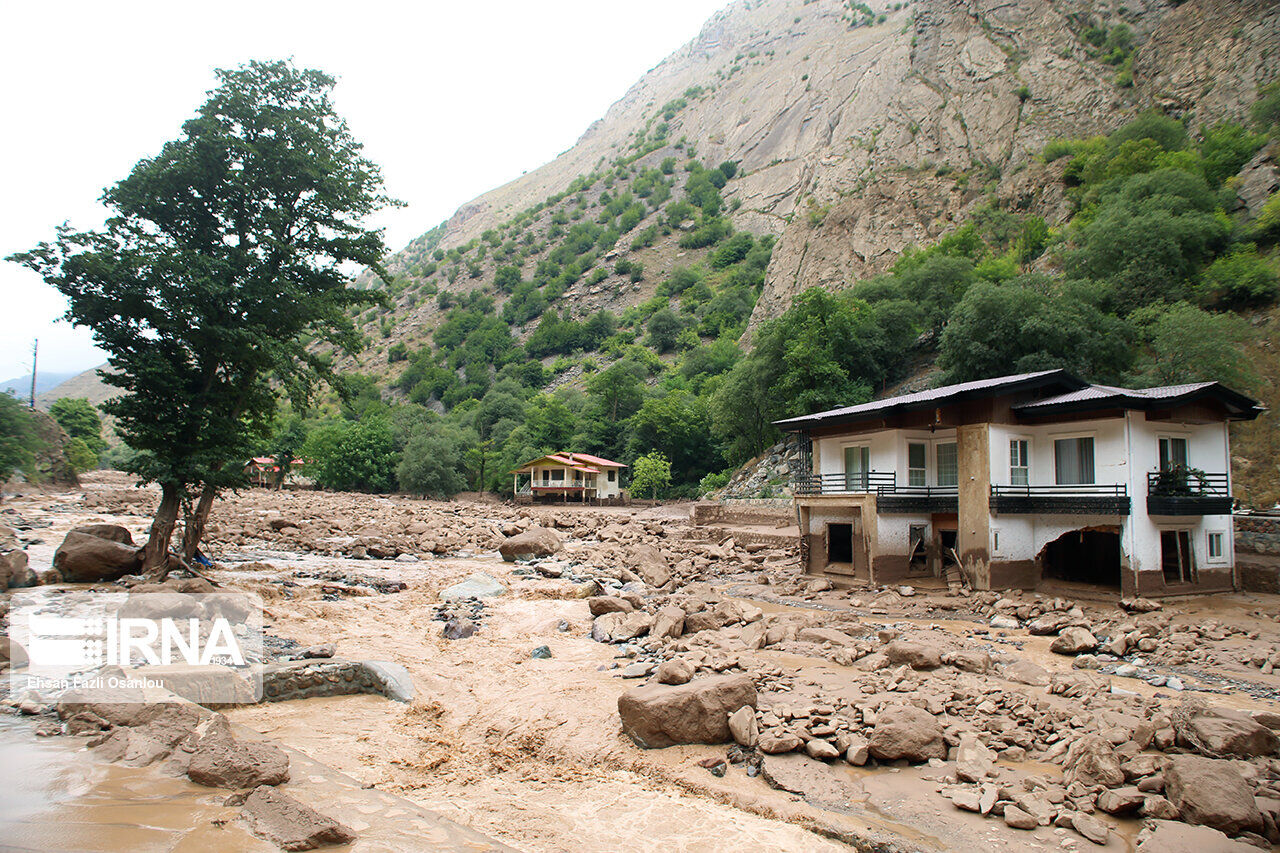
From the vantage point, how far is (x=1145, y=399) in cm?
1633

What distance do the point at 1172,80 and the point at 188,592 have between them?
66674 millimetres

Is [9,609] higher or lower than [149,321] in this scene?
lower

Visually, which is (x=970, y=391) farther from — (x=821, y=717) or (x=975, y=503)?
(x=821, y=717)

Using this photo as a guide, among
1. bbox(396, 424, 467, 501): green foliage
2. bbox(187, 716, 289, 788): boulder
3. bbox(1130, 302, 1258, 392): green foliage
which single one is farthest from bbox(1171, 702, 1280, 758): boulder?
bbox(396, 424, 467, 501): green foliage

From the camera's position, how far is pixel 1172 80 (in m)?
46.3

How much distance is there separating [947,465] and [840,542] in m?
4.72

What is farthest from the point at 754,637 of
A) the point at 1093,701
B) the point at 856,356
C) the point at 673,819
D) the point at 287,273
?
the point at 856,356

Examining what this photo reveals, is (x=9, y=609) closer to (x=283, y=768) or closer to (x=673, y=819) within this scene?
(x=283, y=768)

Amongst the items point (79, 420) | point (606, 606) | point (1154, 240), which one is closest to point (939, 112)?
point (1154, 240)

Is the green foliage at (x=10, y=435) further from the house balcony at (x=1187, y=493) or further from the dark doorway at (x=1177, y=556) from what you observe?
the dark doorway at (x=1177, y=556)

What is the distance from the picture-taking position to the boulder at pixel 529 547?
78.9ft

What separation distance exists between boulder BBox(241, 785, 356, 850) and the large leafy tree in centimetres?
1309

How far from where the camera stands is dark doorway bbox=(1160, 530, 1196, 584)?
56.3 feet

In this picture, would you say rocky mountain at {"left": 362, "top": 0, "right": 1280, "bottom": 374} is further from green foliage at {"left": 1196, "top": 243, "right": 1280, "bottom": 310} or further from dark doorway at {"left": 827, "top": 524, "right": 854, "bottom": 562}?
dark doorway at {"left": 827, "top": 524, "right": 854, "bottom": 562}
